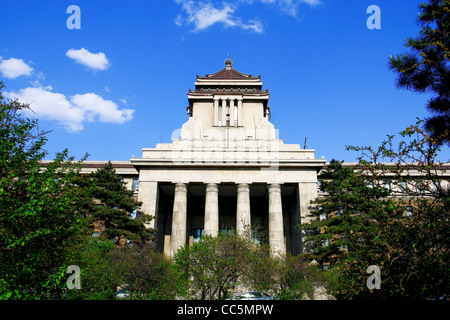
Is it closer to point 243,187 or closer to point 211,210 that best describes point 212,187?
point 211,210

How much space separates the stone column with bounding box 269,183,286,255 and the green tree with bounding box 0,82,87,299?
74.0 feet

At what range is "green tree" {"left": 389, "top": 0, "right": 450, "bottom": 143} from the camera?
9.52 metres

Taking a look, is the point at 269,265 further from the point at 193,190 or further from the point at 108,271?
the point at 193,190

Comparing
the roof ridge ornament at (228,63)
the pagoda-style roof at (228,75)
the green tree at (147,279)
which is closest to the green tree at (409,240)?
the green tree at (147,279)

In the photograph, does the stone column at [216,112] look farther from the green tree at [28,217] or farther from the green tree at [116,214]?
the green tree at [28,217]

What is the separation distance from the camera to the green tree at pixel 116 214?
94.6 ft

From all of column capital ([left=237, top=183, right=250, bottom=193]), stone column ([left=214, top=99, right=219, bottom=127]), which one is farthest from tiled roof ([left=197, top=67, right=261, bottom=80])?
column capital ([left=237, top=183, right=250, bottom=193])

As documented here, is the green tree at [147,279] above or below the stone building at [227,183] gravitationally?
below

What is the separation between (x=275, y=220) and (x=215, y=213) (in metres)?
5.92

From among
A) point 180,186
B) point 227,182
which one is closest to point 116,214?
point 180,186

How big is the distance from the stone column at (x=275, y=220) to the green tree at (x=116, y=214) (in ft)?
36.6

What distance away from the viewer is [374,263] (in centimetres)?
948

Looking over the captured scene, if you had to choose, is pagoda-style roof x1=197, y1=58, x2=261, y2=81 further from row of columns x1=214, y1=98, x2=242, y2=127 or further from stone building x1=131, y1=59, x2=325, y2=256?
stone building x1=131, y1=59, x2=325, y2=256
